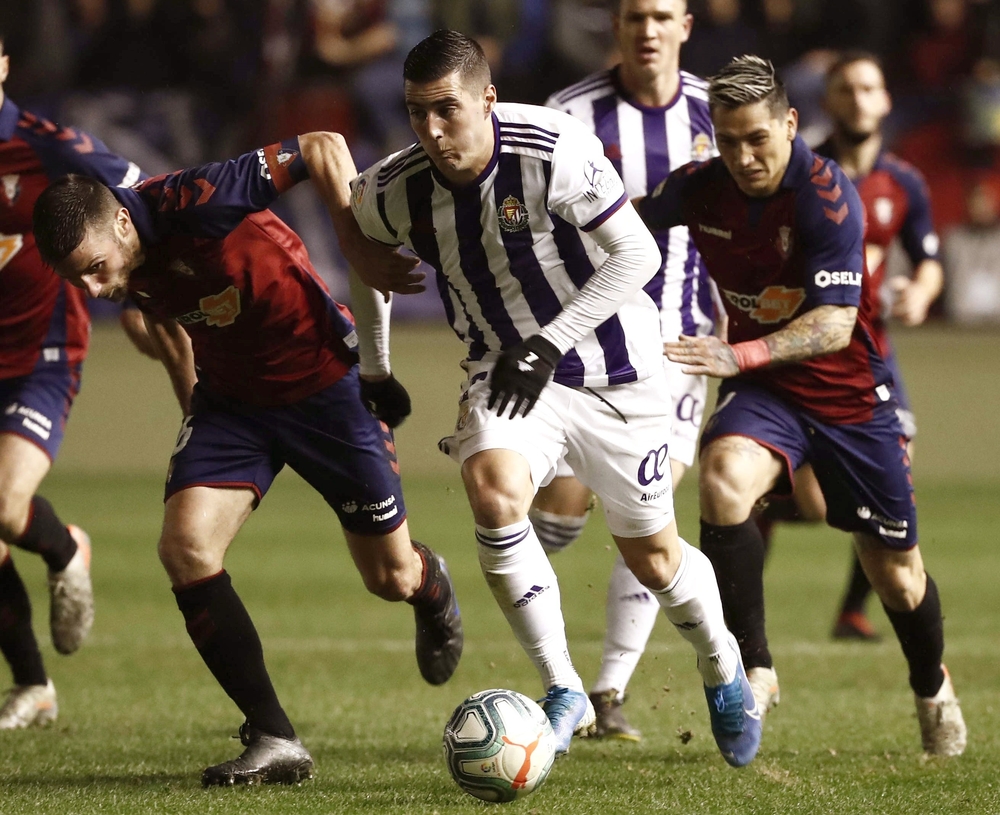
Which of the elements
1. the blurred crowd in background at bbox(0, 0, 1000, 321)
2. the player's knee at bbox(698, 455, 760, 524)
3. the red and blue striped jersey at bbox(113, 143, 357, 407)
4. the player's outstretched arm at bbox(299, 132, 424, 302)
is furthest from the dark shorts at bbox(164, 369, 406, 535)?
the blurred crowd in background at bbox(0, 0, 1000, 321)

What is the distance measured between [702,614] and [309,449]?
132cm

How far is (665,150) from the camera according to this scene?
582 cm

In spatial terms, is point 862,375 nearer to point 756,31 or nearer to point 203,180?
point 203,180

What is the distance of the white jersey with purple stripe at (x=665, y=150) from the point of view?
5715 millimetres

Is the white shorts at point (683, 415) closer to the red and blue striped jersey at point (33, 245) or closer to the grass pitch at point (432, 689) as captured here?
the grass pitch at point (432, 689)

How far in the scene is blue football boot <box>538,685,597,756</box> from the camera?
4.16 metres

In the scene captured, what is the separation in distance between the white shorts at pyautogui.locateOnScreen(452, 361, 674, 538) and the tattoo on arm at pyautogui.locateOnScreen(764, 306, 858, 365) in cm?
52

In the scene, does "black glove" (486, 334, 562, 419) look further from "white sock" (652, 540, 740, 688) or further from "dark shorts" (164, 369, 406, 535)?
"dark shorts" (164, 369, 406, 535)

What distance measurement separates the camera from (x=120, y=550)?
10.8 meters

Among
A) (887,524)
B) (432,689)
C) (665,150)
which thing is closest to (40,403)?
(432,689)

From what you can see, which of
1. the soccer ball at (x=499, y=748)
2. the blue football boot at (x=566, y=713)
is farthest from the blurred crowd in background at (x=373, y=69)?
the soccer ball at (x=499, y=748)

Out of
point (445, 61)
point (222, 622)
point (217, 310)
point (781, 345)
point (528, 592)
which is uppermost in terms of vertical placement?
point (445, 61)

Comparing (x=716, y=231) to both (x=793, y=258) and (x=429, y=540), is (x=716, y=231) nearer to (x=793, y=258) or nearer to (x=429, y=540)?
(x=793, y=258)

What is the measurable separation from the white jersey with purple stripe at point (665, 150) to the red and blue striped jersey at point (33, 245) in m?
1.77
